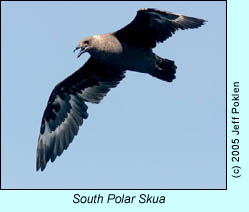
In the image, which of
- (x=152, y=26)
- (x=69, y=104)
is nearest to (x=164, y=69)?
(x=152, y=26)

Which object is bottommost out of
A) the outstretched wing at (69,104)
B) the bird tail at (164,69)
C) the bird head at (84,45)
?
the outstretched wing at (69,104)

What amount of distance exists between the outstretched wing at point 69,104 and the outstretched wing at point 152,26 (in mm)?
949

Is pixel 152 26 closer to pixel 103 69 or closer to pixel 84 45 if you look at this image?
pixel 84 45

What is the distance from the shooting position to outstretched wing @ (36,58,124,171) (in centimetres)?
1206

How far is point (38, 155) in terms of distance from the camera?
40.1ft

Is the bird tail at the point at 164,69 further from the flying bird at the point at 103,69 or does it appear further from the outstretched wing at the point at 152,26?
the outstretched wing at the point at 152,26

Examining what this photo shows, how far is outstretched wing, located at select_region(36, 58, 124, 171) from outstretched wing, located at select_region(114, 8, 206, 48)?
3.11 ft

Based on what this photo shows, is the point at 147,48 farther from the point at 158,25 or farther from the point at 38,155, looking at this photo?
the point at 38,155

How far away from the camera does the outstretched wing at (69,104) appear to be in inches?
475

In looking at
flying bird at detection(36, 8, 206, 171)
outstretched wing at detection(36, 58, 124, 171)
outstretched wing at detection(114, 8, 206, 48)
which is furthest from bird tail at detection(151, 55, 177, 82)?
outstretched wing at detection(36, 58, 124, 171)

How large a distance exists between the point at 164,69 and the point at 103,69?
1.35 m

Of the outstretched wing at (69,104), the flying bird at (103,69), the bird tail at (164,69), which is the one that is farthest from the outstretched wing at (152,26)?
the outstretched wing at (69,104)

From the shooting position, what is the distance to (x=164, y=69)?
11.2 metres
